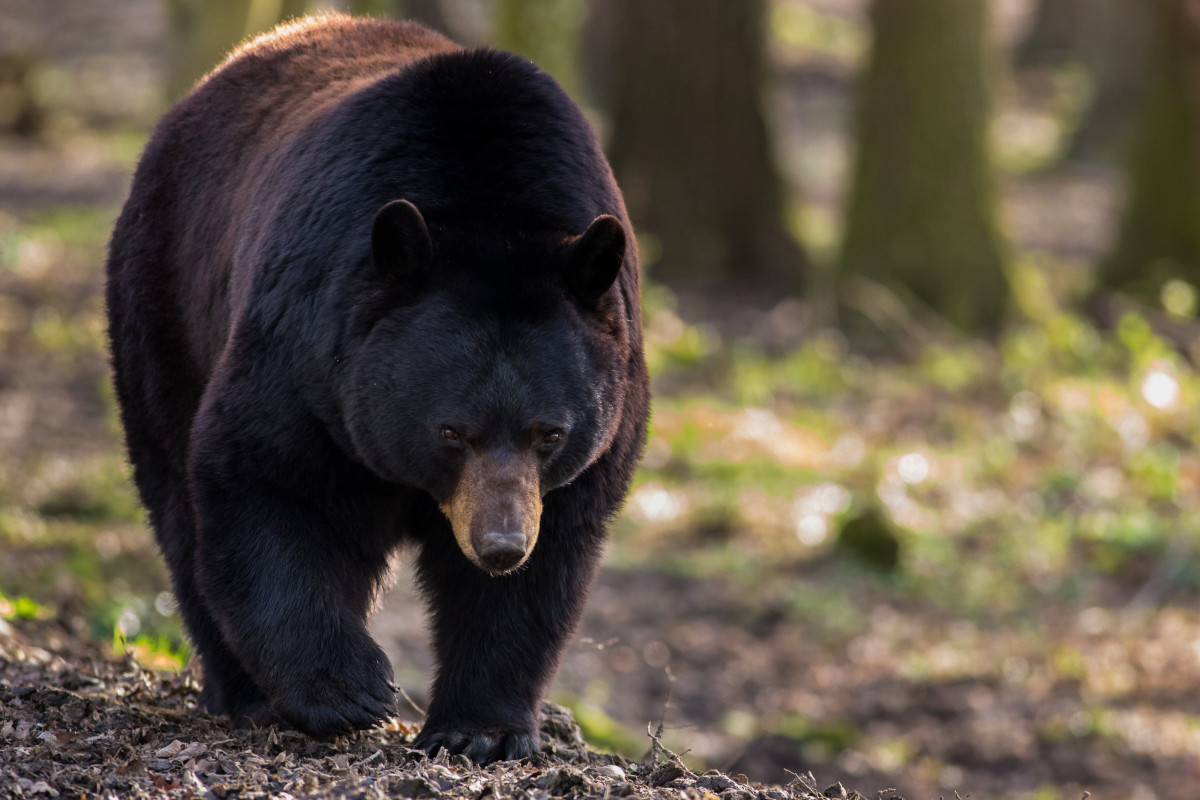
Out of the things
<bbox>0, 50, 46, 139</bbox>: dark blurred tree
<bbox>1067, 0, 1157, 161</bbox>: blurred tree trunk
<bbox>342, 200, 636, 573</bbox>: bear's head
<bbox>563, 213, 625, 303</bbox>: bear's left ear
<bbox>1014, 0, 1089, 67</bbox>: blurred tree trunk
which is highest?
<bbox>1014, 0, 1089, 67</bbox>: blurred tree trunk

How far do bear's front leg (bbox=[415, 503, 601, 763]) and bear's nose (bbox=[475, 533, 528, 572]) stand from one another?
0.46 metres

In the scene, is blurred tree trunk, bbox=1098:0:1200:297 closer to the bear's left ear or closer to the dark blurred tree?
the bear's left ear

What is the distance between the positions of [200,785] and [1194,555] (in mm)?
7286

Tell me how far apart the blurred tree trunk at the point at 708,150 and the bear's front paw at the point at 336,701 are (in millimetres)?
10795

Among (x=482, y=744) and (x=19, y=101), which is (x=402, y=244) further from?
(x=19, y=101)

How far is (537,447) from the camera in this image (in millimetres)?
3648

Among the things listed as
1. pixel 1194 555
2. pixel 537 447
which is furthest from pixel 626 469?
pixel 1194 555

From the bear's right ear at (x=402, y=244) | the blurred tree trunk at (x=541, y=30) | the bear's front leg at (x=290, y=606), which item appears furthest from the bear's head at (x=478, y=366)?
the blurred tree trunk at (x=541, y=30)

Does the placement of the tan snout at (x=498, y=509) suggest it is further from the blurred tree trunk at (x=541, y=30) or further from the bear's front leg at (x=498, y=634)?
the blurred tree trunk at (x=541, y=30)

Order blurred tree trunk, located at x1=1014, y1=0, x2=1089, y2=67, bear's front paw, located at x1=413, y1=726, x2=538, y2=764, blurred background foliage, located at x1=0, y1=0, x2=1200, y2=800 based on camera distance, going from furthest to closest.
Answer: blurred tree trunk, located at x1=1014, y1=0, x2=1089, y2=67
blurred background foliage, located at x1=0, y1=0, x2=1200, y2=800
bear's front paw, located at x1=413, y1=726, x2=538, y2=764

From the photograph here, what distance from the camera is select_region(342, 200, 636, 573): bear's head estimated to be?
3.59m

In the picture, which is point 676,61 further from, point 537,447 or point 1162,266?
point 537,447

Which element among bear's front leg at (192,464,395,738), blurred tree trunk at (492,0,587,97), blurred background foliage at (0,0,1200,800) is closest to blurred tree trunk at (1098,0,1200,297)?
blurred background foliage at (0,0,1200,800)

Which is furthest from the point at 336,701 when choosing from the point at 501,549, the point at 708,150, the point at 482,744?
the point at 708,150
